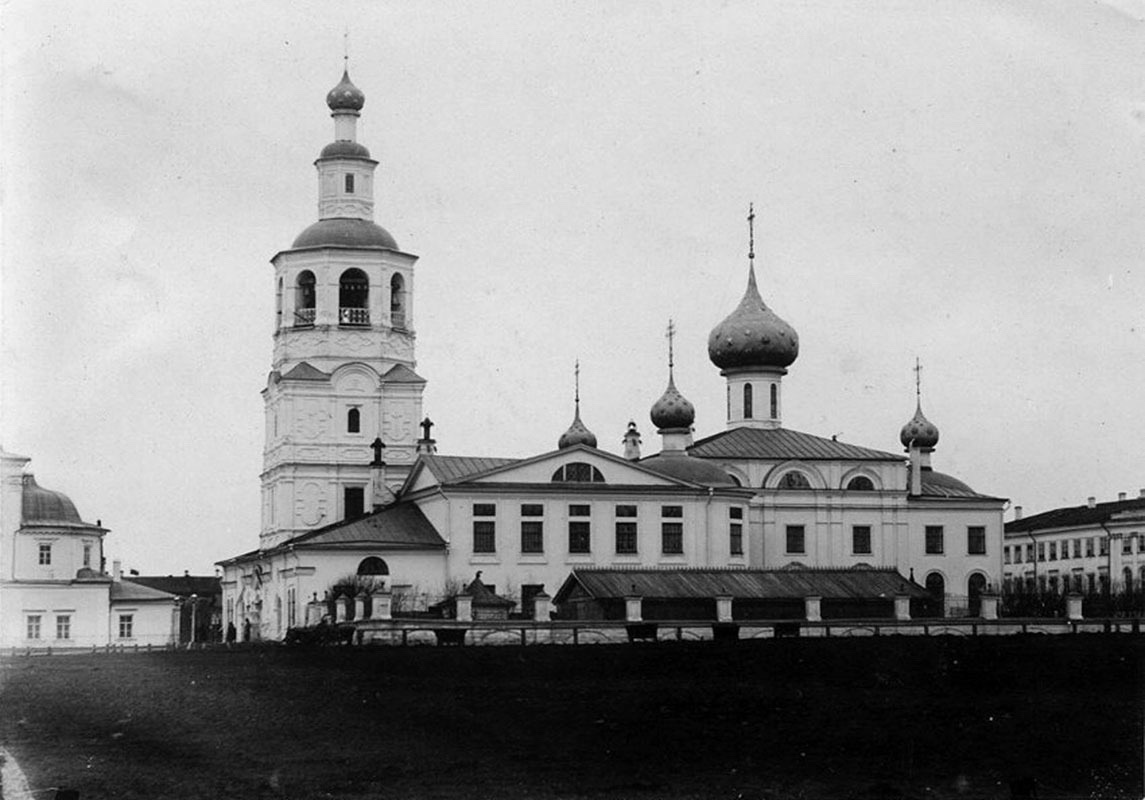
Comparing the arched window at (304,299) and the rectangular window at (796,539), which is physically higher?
the arched window at (304,299)

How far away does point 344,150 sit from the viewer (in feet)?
197

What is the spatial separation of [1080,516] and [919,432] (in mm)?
17735

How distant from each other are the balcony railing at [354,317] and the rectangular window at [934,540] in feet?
58.7

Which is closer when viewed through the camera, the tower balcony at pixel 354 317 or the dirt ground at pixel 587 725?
the dirt ground at pixel 587 725

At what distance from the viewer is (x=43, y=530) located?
6631 cm

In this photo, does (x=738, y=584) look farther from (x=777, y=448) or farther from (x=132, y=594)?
(x=132, y=594)

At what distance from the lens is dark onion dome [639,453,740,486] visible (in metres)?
57.0

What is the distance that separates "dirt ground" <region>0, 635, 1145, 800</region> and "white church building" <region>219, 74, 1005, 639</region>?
17.8 m

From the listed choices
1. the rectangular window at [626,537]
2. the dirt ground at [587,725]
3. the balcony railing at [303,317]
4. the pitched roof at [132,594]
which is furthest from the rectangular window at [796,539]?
the dirt ground at [587,725]

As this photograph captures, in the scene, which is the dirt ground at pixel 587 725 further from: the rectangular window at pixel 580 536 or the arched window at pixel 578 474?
the arched window at pixel 578 474

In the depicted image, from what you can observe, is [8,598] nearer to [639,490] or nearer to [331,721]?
[639,490]

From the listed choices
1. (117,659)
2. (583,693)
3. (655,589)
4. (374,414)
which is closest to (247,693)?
(583,693)

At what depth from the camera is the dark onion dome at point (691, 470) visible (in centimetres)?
5703

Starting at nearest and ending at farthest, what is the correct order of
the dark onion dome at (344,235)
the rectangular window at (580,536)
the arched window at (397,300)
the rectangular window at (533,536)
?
1. the rectangular window at (533,536)
2. the rectangular window at (580,536)
3. the dark onion dome at (344,235)
4. the arched window at (397,300)
